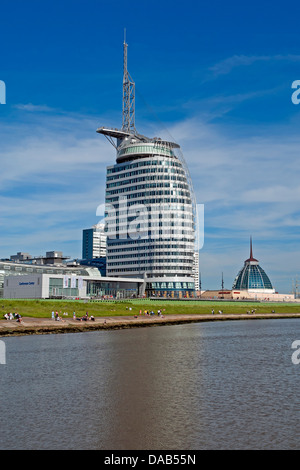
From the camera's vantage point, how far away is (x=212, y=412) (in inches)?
1337

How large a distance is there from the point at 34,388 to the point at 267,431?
19.7 metres

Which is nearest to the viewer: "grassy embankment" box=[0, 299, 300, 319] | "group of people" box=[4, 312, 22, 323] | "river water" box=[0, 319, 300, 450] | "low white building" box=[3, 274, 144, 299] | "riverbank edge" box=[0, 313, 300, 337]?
"river water" box=[0, 319, 300, 450]

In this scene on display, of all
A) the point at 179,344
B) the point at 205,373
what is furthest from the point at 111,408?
the point at 179,344

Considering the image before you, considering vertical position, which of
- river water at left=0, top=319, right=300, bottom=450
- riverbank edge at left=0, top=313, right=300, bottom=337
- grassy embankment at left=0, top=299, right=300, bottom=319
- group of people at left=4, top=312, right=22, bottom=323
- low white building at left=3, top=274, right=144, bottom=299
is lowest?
river water at left=0, top=319, right=300, bottom=450

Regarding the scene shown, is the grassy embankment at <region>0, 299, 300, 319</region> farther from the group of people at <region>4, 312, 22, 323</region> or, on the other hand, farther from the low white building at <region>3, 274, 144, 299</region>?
the low white building at <region>3, 274, 144, 299</region>

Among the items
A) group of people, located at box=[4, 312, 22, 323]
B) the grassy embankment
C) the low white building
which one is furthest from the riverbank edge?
the low white building

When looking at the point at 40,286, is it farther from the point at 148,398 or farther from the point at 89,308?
the point at 148,398

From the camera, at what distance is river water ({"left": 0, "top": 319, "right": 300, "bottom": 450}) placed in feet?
92.5

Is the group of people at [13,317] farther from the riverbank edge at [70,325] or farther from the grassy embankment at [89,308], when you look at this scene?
the grassy embankment at [89,308]

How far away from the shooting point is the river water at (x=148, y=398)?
2820 centimetres

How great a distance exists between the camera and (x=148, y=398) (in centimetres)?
3834

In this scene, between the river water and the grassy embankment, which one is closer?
the river water

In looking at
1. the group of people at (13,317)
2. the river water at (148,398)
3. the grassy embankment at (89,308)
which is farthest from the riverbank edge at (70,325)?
the river water at (148,398)
